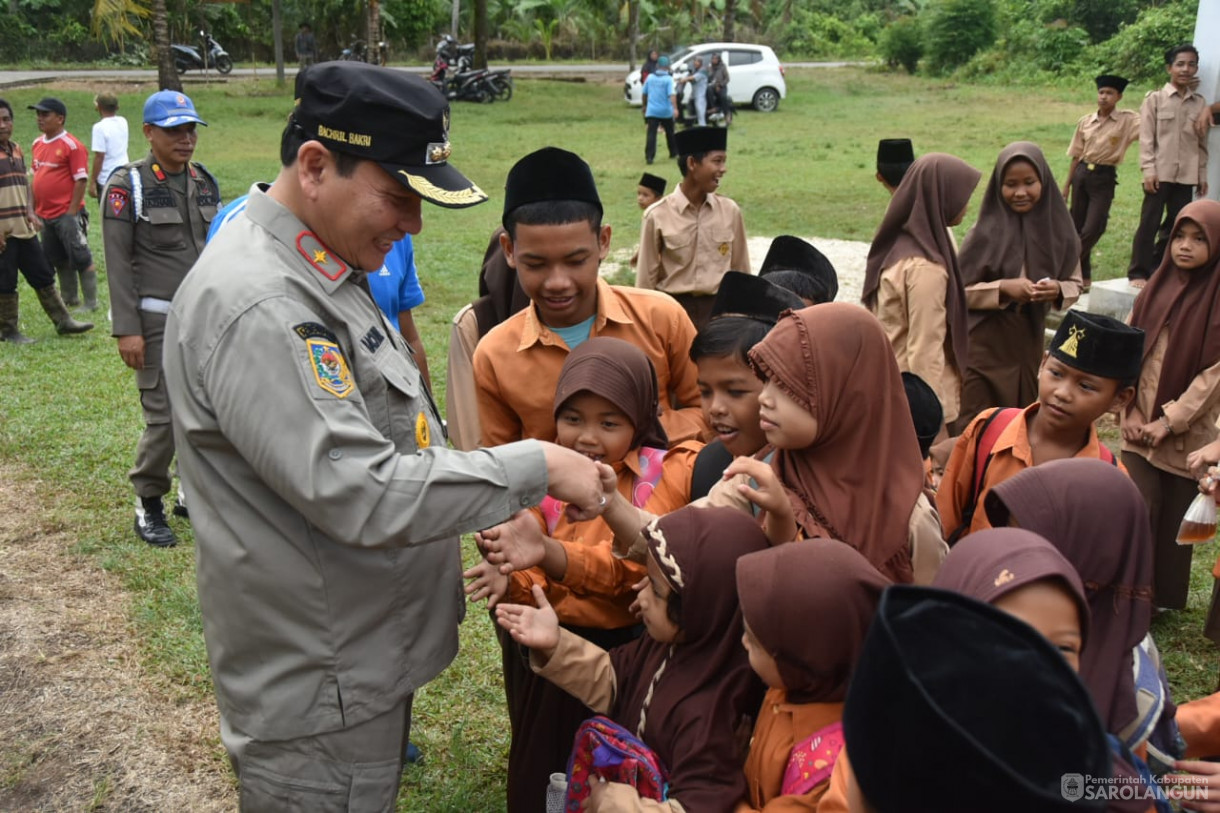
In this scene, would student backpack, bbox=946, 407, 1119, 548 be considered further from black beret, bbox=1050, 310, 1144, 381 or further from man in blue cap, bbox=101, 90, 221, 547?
man in blue cap, bbox=101, 90, 221, 547

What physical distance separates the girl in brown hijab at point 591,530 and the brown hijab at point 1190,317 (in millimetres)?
2682

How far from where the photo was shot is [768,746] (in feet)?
7.21

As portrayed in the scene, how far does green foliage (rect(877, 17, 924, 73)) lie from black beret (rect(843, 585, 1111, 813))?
111ft

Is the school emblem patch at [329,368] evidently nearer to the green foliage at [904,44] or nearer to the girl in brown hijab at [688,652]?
the girl in brown hijab at [688,652]

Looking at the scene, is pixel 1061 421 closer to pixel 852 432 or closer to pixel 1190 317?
pixel 852 432

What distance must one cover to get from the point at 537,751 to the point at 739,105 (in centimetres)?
2455

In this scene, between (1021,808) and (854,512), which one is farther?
(854,512)

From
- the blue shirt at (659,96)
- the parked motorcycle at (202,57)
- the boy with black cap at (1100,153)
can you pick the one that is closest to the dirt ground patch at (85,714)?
the boy with black cap at (1100,153)

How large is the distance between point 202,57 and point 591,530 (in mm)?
30878

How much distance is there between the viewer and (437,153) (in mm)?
2117

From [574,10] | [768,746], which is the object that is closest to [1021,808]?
[768,746]

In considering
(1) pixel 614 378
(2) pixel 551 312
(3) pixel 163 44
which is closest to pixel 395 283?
(2) pixel 551 312

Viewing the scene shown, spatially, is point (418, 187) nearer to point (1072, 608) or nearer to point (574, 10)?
point (1072, 608)

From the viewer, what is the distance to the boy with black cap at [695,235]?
621 centimetres
